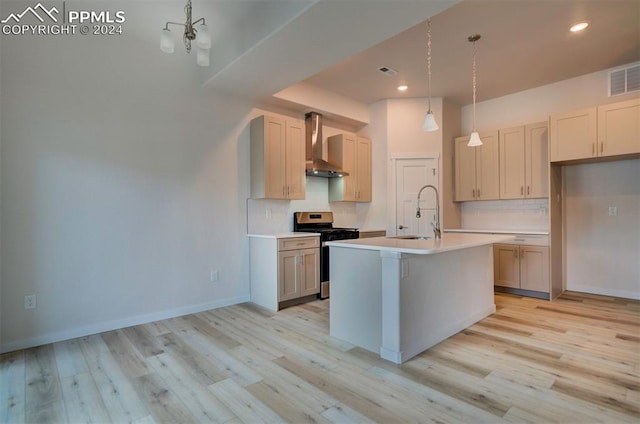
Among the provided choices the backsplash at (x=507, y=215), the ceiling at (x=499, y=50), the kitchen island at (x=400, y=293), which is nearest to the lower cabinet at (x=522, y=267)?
the backsplash at (x=507, y=215)

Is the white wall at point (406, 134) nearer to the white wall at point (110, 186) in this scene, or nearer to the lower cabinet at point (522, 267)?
the lower cabinet at point (522, 267)

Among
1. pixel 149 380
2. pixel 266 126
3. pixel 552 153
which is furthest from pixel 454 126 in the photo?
pixel 149 380

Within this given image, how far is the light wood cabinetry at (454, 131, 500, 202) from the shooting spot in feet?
16.0

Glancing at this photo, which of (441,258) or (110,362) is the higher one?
(441,258)

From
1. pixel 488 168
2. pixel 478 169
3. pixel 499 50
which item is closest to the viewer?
pixel 499 50

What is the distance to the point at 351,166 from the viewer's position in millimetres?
5051

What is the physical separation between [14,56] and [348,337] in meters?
3.75

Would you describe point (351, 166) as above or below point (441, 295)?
above

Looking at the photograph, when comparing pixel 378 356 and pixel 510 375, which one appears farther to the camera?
pixel 378 356

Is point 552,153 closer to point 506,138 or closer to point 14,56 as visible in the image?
point 506,138

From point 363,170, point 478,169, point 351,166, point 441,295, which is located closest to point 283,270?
point 441,295

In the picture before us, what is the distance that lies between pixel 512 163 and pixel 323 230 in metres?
2.94

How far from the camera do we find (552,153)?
13.7ft

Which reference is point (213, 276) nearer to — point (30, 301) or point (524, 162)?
point (30, 301)
